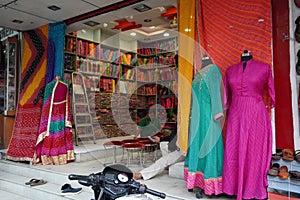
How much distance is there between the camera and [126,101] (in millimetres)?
6766

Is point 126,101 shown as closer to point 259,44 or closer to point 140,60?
point 140,60

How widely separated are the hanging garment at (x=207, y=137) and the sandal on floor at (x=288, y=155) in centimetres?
53

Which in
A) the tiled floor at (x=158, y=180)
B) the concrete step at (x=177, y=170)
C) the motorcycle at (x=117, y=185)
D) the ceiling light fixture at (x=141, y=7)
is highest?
the ceiling light fixture at (x=141, y=7)

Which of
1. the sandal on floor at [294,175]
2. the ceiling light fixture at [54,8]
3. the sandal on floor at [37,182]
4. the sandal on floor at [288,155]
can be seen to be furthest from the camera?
the ceiling light fixture at [54,8]

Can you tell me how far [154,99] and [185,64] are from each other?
3.85 m

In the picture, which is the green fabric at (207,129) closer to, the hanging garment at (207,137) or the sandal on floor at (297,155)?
the hanging garment at (207,137)

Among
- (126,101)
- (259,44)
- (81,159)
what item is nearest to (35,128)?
(81,159)

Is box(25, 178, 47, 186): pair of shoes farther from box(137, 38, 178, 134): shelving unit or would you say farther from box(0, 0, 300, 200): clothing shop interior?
box(137, 38, 178, 134): shelving unit

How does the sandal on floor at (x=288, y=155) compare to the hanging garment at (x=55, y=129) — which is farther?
the hanging garment at (x=55, y=129)

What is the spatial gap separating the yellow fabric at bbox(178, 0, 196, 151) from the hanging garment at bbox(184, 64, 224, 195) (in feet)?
0.84

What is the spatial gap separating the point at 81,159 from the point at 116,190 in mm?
3483

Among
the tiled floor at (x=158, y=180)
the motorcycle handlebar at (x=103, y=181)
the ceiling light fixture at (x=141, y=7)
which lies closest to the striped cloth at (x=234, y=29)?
the ceiling light fixture at (x=141, y=7)

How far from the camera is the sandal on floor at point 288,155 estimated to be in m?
2.28

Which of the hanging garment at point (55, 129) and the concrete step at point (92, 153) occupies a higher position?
the hanging garment at point (55, 129)
